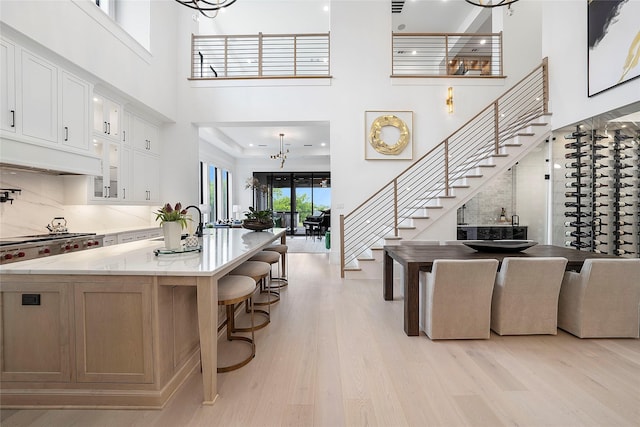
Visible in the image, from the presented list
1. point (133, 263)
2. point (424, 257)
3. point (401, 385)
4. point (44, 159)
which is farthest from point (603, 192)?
point (44, 159)

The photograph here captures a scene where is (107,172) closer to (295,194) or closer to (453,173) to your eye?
(453,173)

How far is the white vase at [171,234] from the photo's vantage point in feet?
7.14

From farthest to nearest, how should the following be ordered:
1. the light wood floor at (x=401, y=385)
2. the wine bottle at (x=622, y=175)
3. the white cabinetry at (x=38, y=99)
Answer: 1. the wine bottle at (x=622, y=175)
2. the white cabinetry at (x=38, y=99)
3. the light wood floor at (x=401, y=385)

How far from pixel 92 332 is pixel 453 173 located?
579cm

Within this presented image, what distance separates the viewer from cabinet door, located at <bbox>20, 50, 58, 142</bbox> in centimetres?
301

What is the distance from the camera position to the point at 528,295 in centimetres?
266

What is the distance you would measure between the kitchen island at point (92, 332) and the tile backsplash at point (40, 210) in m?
2.31

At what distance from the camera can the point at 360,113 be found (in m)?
6.00

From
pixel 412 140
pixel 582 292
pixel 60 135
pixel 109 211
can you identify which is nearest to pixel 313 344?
pixel 582 292

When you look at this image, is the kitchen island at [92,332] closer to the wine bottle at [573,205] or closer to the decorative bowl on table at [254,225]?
the decorative bowl on table at [254,225]

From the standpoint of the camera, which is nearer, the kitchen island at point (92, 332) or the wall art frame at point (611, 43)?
the kitchen island at point (92, 332)

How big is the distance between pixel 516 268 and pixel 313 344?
6.35 ft

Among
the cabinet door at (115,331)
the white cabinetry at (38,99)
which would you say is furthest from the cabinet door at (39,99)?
the cabinet door at (115,331)

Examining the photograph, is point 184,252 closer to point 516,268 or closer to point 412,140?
point 516,268
